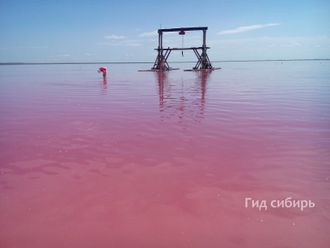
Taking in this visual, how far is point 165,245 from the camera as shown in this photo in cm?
304

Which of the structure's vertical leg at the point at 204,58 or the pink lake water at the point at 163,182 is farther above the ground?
the structure's vertical leg at the point at 204,58

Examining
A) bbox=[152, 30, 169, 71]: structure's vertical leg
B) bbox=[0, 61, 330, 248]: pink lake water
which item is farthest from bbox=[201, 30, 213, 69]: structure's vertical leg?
bbox=[0, 61, 330, 248]: pink lake water

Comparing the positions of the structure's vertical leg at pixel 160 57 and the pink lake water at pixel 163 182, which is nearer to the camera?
the pink lake water at pixel 163 182

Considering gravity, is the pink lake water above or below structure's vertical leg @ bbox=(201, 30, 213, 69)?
below

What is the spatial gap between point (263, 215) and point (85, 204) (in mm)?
2293

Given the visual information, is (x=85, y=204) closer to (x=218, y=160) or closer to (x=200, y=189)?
(x=200, y=189)

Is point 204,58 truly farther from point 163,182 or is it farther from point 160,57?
point 163,182

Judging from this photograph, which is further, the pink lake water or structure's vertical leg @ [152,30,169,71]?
structure's vertical leg @ [152,30,169,71]

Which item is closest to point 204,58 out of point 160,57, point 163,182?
point 160,57

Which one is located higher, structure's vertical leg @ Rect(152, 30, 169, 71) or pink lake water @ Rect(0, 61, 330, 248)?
structure's vertical leg @ Rect(152, 30, 169, 71)

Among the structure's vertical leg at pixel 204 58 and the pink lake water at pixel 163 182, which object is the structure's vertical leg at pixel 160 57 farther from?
the pink lake water at pixel 163 182

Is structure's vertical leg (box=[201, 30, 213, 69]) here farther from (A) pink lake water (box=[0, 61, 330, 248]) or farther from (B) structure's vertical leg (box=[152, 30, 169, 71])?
(A) pink lake water (box=[0, 61, 330, 248])

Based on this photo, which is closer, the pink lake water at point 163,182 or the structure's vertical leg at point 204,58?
the pink lake water at point 163,182

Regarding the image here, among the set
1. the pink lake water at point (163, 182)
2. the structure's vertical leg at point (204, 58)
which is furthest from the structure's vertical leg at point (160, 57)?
the pink lake water at point (163, 182)
